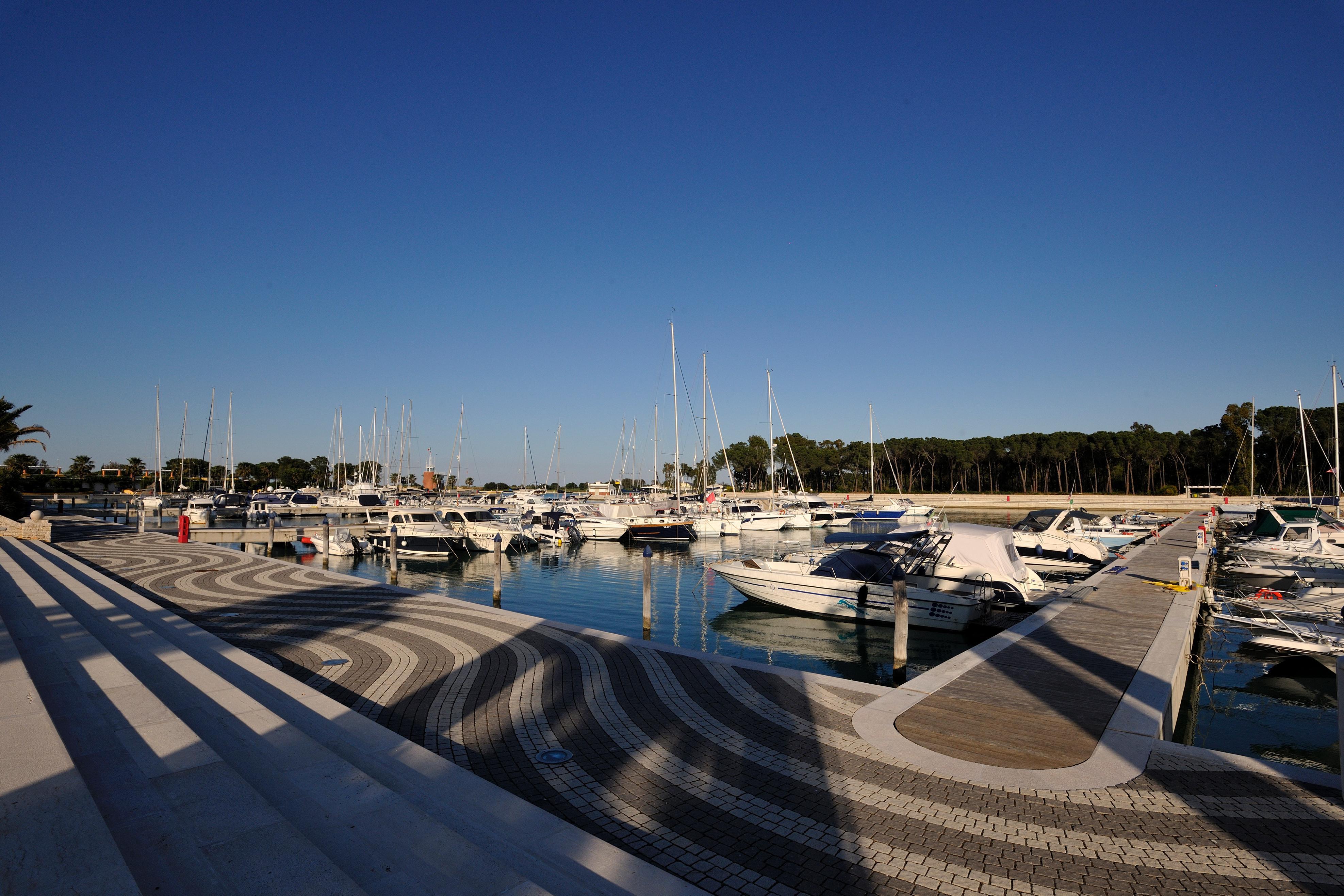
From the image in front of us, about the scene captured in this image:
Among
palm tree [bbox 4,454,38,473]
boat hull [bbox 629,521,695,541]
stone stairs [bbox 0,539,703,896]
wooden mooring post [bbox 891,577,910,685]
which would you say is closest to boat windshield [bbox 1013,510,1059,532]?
wooden mooring post [bbox 891,577,910,685]

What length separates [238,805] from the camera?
495 centimetres

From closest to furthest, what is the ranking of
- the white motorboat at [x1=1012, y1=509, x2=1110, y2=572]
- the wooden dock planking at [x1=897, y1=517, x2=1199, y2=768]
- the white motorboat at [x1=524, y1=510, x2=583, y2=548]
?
the wooden dock planking at [x1=897, y1=517, x2=1199, y2=768], the white motorboat at [x1=1012, y1=509, x2=1110, y2=572], the white motorboat at [x1=524, y1=510, x2=583, y2=548]

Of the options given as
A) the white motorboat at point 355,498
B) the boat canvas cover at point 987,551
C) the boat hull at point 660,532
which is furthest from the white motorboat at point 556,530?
the boat canvas cover at point 987,551

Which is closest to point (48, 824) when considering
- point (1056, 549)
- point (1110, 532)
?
point (1056, 549)

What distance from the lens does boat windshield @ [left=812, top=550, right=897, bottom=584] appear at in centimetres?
2028

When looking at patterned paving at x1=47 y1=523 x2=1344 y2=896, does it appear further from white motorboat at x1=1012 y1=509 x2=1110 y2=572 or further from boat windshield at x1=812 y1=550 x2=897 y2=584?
white motorboat at x1=1012 y1=509 x2=1110 y2=572

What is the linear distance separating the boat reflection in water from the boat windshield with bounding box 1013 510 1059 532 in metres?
15.3

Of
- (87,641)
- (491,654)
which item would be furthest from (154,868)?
(491,654)

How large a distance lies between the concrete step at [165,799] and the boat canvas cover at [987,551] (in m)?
19.3

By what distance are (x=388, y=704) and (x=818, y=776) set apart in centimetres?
580

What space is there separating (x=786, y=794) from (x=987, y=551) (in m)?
16.4

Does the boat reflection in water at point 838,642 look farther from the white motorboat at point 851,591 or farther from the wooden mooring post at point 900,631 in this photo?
the wooden mooring post at point 900,631

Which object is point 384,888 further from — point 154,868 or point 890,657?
point 890,657

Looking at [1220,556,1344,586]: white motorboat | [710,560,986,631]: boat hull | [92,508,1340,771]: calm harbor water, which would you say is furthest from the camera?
[1220,556,1344,586]: white motorboat
